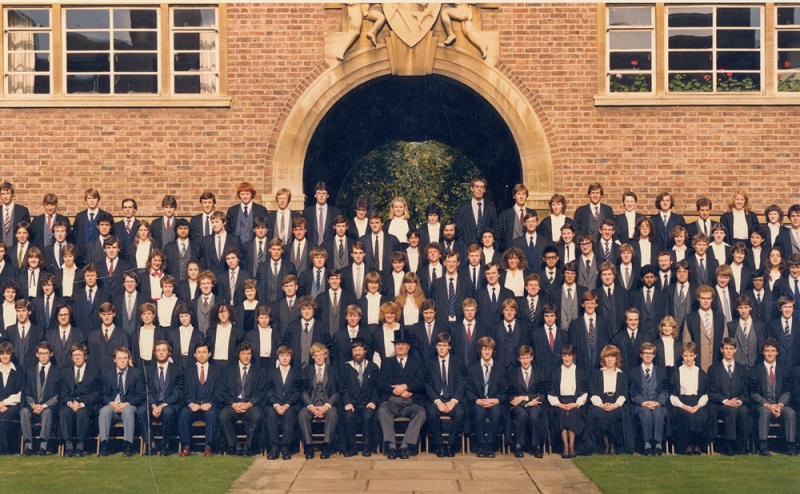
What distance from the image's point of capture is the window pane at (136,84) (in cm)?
1997

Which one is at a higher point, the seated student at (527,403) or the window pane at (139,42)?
the window pane at (139,42)

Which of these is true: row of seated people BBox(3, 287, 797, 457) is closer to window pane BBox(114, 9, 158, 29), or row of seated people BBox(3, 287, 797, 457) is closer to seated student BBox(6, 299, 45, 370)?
seated student BBox(6, 299, 45, 370)

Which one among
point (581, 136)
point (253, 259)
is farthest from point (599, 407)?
point (581, 136)

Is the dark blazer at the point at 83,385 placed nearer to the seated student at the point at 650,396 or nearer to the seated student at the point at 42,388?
the seated student at the point at 42,388

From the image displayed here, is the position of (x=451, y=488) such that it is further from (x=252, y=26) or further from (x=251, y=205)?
(x=252, y=26)

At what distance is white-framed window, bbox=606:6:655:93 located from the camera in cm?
1997

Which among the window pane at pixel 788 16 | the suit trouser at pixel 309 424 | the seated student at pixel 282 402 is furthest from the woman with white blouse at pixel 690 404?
the window pane at pixel 788 16

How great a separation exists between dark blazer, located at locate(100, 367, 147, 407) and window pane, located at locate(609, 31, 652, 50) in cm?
853

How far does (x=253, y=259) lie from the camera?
54.7 ft

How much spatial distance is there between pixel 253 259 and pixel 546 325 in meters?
3.55

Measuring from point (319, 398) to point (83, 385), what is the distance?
2.49m

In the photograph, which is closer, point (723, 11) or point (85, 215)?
point (85, 215)

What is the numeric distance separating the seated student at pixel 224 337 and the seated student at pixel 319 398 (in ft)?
2.87

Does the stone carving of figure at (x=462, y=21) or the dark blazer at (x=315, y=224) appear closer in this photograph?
the dark blazer at (x=315, y=224)
